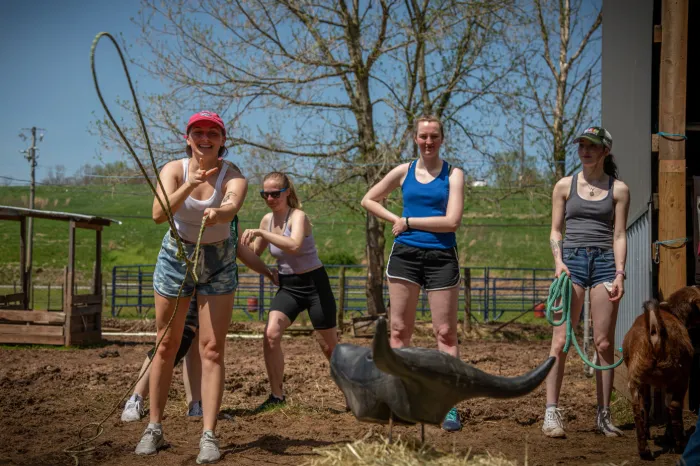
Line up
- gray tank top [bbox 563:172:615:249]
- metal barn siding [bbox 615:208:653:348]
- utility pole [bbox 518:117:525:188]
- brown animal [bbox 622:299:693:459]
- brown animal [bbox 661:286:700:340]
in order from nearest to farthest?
1. brown animal [bbox 622:299:693:459]
2. brown animal [bbox 661:286:700:340]
3. gray tank top [bbox 563:172:615:249]
4. metal barn siding [bbox 615:208:653:348]
5. utility pole [bbox 518:117:525:188]

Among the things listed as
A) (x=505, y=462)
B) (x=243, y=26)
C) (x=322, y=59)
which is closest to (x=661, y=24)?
(x=505, y=462)

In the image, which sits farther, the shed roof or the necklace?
the shed roof

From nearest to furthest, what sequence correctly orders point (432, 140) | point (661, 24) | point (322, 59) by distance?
point (432, 140), point (661, 24), point (322, 59)

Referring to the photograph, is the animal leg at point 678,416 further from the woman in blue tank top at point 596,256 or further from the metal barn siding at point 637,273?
the metal barn siding at point 637,273

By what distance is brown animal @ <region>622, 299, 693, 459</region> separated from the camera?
4.25 metres

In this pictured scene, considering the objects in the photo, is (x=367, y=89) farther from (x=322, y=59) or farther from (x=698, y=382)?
(x=698, y=382)

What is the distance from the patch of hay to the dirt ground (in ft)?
0.68

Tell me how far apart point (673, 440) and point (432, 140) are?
2.56 meters

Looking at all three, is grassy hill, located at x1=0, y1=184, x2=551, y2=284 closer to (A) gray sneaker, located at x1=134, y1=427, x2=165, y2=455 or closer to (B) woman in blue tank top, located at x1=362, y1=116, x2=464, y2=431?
(B) woman in blue tank top, located at x1=362, y1=116, x2=464, y2=431

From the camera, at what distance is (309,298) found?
5902 millimetres

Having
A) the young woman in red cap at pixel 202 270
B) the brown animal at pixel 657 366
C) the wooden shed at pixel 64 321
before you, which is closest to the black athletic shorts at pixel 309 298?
the young woman in red cap at pixel 202 270

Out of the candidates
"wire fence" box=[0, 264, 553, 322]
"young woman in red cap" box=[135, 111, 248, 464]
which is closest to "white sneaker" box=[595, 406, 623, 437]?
"young woman in red cap" box=[135, 111, 248, 464]

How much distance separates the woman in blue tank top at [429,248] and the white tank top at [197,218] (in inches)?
47.1

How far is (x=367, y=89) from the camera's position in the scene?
15.2 meters
